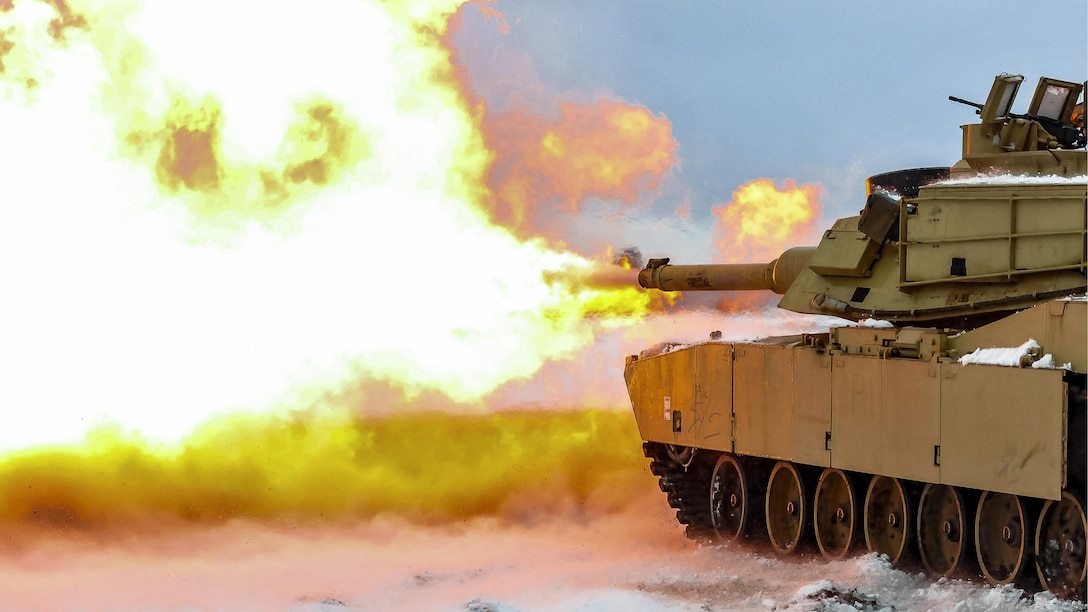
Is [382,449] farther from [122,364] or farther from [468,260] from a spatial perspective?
[122,364]

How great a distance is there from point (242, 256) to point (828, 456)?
25.0ft

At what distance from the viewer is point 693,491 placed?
23.3 meters

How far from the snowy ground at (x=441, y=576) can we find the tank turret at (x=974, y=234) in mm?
2922

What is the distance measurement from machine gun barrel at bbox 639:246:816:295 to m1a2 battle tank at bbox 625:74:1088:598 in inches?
2.1

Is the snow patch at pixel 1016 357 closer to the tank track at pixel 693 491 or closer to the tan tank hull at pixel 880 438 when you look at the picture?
the tan tank hull at pixel 880 438

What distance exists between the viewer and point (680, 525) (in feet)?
79.8

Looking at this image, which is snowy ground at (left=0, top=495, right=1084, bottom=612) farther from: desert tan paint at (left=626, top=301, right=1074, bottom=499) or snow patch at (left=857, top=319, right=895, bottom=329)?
snow patch at (left=857, top=319, right=895, bottom=329)

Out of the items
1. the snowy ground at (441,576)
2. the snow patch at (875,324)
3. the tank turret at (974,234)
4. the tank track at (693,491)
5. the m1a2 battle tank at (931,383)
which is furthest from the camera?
the tank track at (693,491)

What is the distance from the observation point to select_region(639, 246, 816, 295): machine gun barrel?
22.2 m

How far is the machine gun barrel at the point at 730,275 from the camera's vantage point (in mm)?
22250

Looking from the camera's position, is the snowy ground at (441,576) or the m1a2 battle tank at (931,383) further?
the snowy ground at (441,576)

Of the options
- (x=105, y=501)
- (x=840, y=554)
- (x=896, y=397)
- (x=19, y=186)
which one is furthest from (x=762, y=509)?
(x=19, y=186)

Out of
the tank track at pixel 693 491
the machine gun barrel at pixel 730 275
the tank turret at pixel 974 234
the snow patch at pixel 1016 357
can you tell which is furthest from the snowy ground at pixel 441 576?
the machine gun barrel at pixel 730 275

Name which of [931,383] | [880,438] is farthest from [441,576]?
[931,383]
